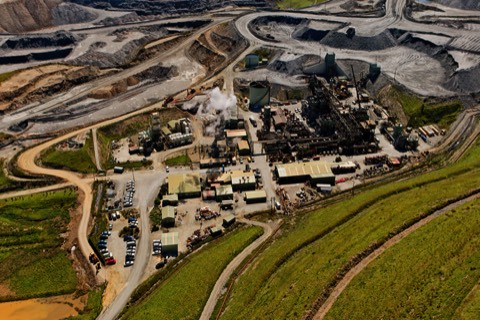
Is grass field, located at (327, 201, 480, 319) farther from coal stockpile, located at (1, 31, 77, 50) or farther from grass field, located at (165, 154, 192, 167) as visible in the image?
coal stockpile, located at (1, 31, 77, 50)

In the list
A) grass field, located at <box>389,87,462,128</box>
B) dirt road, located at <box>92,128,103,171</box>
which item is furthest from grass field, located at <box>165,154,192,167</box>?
grass field, located at <box>389,87,462,128</box>

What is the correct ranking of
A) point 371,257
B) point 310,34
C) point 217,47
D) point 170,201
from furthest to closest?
point 217,47, point 310,34, point 170,201, point 371,257

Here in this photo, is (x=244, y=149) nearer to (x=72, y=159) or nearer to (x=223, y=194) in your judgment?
(x=223, y=194)

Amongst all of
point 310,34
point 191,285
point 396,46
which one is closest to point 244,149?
point 191,285

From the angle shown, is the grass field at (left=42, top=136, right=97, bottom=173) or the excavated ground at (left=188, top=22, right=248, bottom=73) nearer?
the grass field at (left=42, top=136, right=97, bottom=173)

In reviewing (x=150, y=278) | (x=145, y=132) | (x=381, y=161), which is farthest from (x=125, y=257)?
(x=381, y=161)

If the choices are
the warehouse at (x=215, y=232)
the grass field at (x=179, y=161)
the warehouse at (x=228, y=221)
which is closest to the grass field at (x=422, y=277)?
the warehouse at (x=215, y=232)
